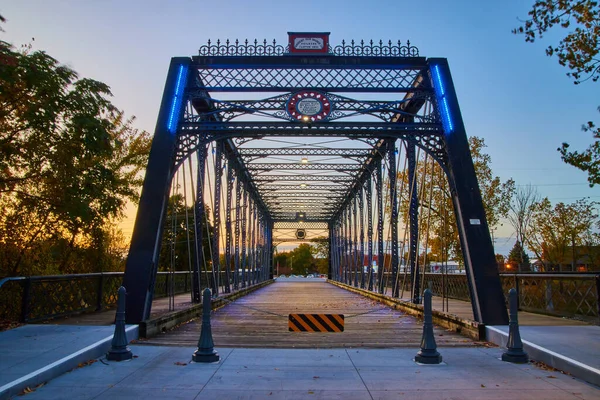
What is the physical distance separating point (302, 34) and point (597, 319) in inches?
385

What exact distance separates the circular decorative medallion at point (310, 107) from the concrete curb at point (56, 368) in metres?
7.23

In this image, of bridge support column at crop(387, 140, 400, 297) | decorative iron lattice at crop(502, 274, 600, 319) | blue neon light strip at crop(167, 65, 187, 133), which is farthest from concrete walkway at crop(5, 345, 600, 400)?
bridge support column at crop(387, 140, 400, 297)

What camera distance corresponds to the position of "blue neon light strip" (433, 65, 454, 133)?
12180 millimetres

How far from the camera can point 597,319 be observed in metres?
10.7

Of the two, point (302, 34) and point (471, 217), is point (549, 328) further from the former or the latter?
point (302, 34)

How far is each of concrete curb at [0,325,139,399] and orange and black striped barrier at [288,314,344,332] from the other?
9.77ft

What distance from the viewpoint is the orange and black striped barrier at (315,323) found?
27.1ft

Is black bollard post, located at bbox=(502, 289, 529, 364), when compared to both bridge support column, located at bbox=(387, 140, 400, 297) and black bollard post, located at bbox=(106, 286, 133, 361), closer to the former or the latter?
black bollard post, located at bbox=(106, 286, 133, 361)

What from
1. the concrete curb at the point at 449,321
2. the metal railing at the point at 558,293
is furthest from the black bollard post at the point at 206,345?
the concrete curb at the point at 449,321

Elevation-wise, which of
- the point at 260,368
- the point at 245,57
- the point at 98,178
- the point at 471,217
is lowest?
the point at 260,368

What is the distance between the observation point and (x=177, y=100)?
492 inches

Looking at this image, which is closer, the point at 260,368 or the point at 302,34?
the point at 260,368

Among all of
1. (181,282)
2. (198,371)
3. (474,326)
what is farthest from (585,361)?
(181,282)

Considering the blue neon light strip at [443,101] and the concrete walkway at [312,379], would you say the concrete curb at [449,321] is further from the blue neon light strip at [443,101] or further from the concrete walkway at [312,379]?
the blue neon light strip at [443,101]
